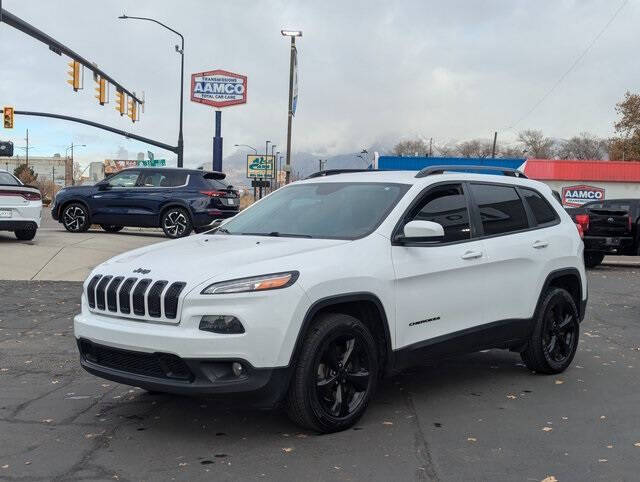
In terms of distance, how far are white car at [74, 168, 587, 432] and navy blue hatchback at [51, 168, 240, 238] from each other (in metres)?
11.8

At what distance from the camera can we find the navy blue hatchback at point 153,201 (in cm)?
1777

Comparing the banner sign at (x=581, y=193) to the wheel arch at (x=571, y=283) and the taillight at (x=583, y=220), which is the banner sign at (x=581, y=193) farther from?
the wheel arch at (x=571, y=283)

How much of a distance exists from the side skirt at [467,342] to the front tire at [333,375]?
1.05ft

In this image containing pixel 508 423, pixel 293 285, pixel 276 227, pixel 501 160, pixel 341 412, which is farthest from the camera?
pixel 501 160

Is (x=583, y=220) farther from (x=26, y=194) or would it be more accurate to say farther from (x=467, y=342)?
(x=26, y=194)

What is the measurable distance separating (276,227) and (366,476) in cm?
216

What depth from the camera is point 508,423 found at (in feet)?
16.3

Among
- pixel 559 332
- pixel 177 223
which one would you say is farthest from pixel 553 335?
pixel 177 223

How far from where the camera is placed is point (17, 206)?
1481cm

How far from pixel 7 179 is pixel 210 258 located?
12343 millimetres

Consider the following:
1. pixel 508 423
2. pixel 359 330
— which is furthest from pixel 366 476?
pixel 508 423

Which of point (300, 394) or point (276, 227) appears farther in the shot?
point (276, 227)

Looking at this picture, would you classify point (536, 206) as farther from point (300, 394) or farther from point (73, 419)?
point (73, 419)

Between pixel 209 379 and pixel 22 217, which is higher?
pixel 22 217
